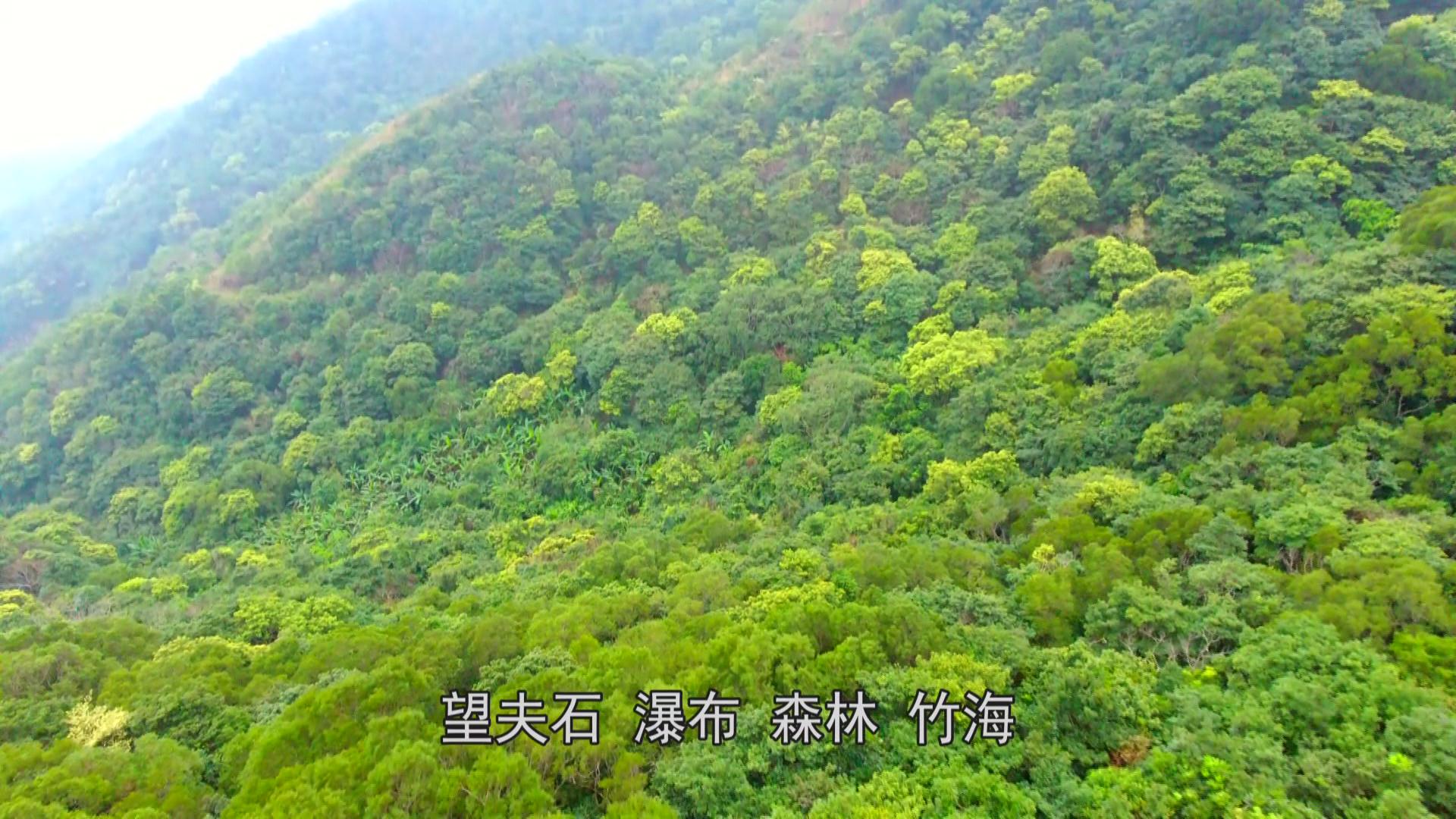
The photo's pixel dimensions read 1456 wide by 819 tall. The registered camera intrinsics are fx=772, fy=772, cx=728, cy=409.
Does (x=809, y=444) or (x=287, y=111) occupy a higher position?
(x=287, y=111)

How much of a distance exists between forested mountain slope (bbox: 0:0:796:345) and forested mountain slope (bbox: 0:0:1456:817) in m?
20.8

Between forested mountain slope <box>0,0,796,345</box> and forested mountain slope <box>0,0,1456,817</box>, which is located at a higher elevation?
forested mountain slope <box>0,0,796,345</box>

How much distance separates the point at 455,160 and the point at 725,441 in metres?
31.4

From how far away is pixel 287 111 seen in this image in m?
80.2

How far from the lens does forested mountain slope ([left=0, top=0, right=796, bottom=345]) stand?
228ft

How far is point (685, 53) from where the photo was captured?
69000mm

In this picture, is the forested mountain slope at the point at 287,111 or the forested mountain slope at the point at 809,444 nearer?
the forested mountain slope at the point at 809,444

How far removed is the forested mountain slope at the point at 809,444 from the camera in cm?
1166

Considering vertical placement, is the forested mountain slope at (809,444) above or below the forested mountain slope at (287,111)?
below

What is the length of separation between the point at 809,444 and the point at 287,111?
77.9 meters

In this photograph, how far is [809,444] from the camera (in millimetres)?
28797

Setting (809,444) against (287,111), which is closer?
(809,444)

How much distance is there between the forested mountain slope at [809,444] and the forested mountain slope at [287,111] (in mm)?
20763

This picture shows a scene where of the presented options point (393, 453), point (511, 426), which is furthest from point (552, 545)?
point (393, 453)
